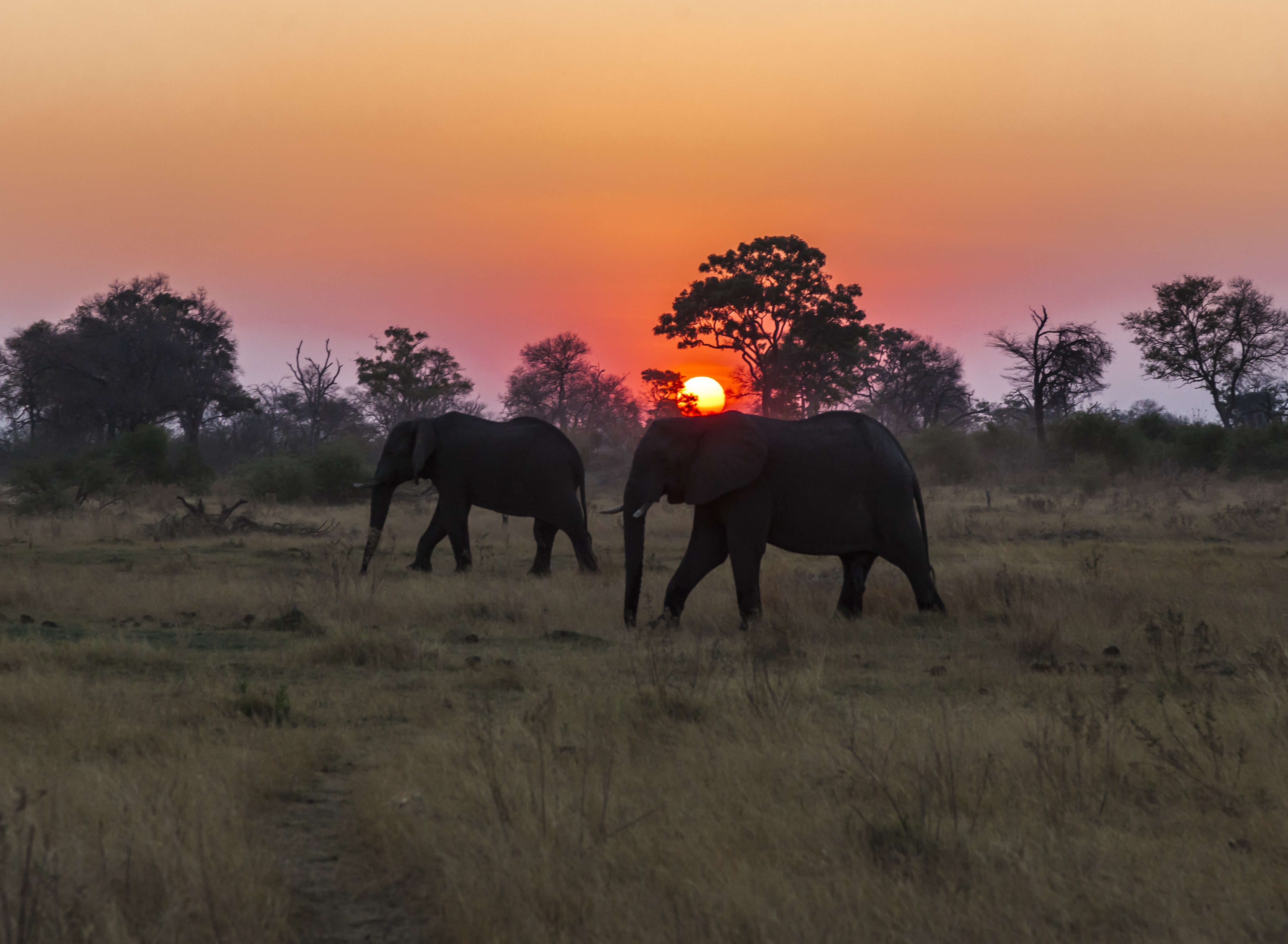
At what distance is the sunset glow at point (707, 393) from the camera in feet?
146

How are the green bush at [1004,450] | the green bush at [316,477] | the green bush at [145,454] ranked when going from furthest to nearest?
the green bush at [1004,450], the green bush at [145,454], the green bush at [316,477]

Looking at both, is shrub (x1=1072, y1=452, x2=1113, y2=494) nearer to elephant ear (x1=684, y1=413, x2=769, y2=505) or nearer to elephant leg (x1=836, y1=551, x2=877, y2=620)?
elephant leg (x1=836, y1=551, x2=877, y2=620)

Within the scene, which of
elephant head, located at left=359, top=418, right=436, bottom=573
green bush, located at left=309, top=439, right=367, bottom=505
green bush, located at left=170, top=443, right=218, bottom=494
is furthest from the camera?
green bush, located at left=170, top=443, right=218, bottom=494

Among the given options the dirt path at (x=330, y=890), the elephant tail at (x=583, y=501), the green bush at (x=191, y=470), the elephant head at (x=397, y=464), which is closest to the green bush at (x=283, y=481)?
the green bush at (x=191, y=470)

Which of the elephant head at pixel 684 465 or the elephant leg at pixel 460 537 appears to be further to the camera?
the elephant leg at pixel 460 537

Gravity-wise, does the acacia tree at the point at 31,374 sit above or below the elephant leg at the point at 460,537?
above

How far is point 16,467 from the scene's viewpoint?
27.1 m

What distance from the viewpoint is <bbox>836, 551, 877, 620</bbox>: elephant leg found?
34.2ft

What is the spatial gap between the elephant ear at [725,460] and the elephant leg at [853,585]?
1.44m

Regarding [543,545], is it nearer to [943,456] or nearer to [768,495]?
[768,495]

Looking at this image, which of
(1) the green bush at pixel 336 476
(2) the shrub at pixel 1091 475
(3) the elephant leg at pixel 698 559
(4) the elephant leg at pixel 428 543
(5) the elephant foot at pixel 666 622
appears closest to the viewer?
(5) the elephant foot at pixel 666 622

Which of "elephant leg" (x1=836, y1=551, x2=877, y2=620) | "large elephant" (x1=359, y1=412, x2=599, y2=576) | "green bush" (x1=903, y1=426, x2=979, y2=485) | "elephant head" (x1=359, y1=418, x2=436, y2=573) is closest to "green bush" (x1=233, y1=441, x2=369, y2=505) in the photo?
"elephant head" (x1=359, y1=418, x2=436, y2=573)

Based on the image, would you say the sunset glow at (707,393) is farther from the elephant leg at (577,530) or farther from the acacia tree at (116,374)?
the elephant leg at (577,530)

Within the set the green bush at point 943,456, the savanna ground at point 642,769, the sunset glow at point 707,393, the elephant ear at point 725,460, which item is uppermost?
the sunset glow at point 707,393
